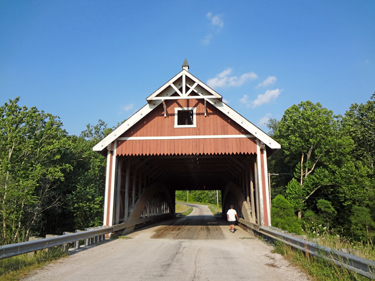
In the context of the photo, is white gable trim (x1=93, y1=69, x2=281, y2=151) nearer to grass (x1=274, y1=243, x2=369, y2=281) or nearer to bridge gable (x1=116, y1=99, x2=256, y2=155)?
bridge gable (x1=116, y1=99, x2=256, y2=155)

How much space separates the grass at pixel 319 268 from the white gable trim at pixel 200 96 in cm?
610

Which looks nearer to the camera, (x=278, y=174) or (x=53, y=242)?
(x=53, y=242)

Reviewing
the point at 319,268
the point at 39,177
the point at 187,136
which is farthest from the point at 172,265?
the point at 39,177

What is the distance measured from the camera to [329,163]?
36.0 metres

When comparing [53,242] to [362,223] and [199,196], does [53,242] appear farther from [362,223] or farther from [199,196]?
[199,196]

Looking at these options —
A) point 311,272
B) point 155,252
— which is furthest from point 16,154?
point 311,272

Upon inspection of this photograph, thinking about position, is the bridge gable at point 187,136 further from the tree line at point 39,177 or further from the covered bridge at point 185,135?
the tree line at point 39,177

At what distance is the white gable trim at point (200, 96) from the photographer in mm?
12305

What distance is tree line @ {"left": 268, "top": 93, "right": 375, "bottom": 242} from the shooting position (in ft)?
105

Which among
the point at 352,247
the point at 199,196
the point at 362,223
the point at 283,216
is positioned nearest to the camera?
the point at 352,247

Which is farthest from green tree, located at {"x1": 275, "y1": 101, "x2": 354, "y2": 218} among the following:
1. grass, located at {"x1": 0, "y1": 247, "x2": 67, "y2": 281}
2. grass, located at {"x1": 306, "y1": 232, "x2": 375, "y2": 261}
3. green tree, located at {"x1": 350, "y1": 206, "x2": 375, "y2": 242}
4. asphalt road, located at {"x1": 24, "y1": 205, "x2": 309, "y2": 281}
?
grass, located at {"x1": 0, "y1": 247, "x2": 67, "y2": 281}

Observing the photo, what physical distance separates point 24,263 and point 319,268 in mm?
5792

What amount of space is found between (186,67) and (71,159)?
77.0ft

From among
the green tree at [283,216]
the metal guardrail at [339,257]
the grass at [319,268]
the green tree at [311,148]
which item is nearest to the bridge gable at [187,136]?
the metal guardrail at [339,257]
